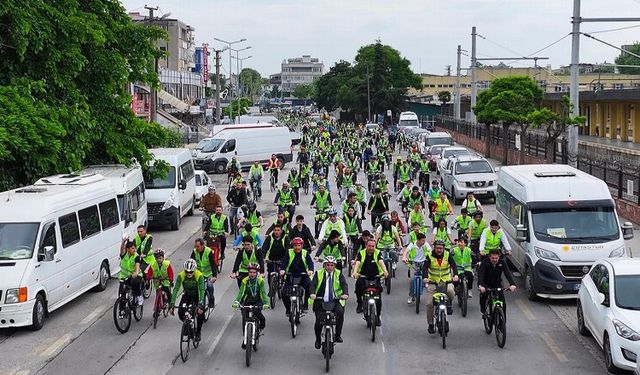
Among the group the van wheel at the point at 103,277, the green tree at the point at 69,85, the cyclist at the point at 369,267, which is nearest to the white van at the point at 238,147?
the green tree at the point at 69,85

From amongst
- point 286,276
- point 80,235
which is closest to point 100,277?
point 80,235

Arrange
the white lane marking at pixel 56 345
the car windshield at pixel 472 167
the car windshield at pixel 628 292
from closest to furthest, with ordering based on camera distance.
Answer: the car windshield at pixel 628 292 → the white lane marking at pixel 56 345 → the car windshield at pixel 472 167

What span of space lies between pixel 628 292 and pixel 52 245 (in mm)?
9657

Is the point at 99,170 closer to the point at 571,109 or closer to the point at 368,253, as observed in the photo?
the point at 368,253

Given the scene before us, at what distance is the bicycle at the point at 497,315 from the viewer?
14.2m

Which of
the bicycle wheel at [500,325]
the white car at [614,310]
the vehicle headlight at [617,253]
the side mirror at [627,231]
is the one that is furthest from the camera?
the side mirror at [627,231]

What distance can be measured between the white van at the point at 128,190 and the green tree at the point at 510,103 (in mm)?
28234

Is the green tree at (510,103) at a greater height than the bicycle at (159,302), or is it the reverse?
the green tree at (510,103)

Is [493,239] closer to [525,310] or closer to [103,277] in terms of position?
[525,310]

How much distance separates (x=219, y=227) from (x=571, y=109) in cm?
1880

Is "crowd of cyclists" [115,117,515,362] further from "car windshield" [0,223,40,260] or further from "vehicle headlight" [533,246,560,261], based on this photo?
"car windshield" [0,223,40,260]

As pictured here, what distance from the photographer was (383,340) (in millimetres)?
14852

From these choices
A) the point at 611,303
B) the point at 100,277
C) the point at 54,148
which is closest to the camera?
the point at 611,303

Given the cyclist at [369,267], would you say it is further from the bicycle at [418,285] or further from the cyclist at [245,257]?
the bicycle at [418,285]
